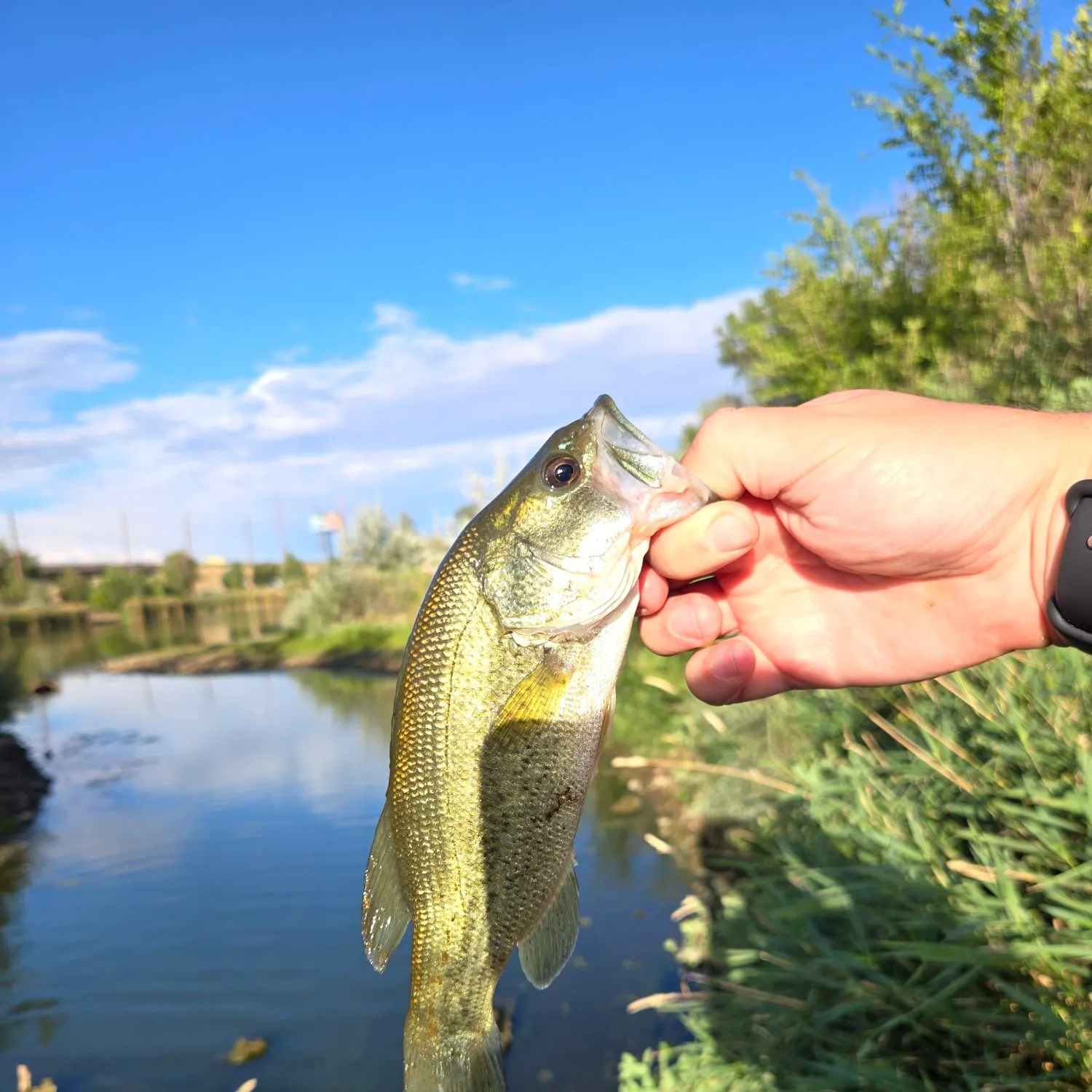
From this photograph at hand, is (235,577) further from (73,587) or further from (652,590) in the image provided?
(652,590)

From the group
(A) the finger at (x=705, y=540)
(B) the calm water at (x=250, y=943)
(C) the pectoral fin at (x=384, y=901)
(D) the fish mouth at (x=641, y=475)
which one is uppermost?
(D) the fish mouth at (x=641, y=475)

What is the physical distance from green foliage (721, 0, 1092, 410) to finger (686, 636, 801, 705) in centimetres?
437

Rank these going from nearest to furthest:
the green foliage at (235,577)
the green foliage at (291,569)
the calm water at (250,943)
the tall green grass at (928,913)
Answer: the tall green grass at (928,913) < the calm water at (250,943) < the green foliage at (291,569) < the green foliage at (235,577)

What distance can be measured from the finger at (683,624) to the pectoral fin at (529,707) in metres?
0.76

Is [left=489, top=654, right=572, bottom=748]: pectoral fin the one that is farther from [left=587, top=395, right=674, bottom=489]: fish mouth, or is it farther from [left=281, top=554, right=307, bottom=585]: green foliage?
[left=281, top=554, right=307, bottom=585]: green foliage

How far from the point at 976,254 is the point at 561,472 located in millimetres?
10518

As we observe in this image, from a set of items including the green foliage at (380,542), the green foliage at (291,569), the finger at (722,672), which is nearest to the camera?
the finger at (722,672)

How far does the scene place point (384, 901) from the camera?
2.30 metres

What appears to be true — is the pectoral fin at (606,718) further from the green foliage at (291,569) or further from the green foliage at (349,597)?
the green foliage at (291,569)

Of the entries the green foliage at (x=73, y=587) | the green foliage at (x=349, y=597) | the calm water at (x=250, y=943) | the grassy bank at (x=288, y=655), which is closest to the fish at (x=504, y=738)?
the calm water at (x=250, y=943)

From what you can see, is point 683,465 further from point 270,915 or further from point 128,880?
point 128,880

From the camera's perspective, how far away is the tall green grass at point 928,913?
3.28m

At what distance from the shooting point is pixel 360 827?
1252cm

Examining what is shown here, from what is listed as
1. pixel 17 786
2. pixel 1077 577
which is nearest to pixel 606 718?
pixel 1077 577
